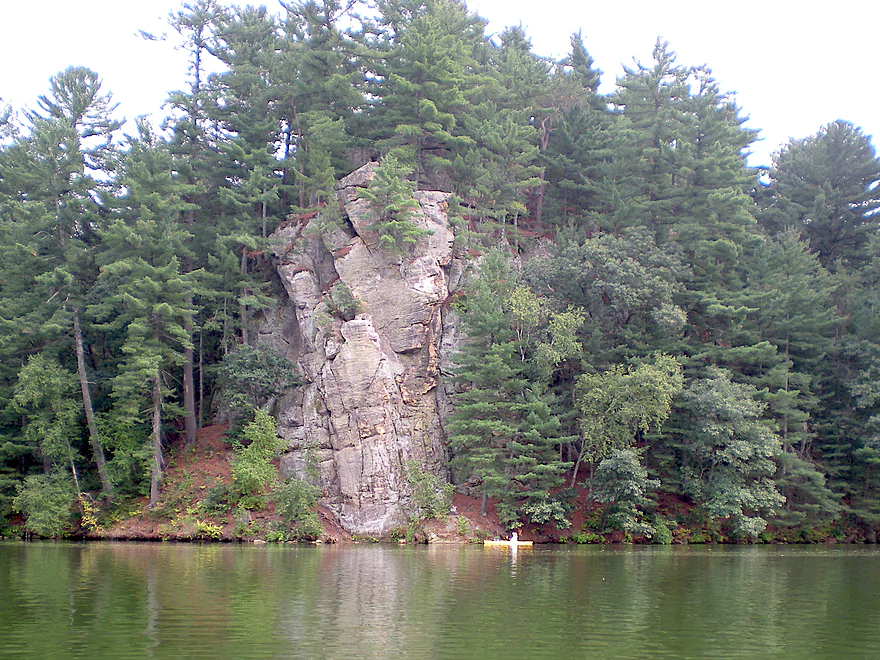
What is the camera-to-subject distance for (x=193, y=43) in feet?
175

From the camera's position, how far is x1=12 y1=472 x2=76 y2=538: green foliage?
139 ft

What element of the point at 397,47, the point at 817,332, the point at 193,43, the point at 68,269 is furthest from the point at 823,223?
the point at 68,269

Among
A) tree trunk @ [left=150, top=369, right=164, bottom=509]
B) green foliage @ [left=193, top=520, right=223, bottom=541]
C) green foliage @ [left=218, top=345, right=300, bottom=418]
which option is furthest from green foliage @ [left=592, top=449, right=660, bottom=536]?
tree trunk @ [left=150, top=369, right=164, bottom=509]

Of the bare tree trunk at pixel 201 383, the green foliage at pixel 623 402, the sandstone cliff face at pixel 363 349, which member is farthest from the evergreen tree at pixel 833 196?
the bare tree trunk at pixel 201 383

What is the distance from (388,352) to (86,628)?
1230 inches

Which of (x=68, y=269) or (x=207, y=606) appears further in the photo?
(x=68, y=269)

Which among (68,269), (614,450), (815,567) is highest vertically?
(68,269)

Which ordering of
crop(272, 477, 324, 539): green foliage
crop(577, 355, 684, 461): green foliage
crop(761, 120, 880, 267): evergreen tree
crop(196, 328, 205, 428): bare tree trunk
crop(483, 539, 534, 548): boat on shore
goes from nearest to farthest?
crop(483, 539, 534, 548): boat on shore
crop(272, 477, 324, 539): green foliage
crop(577, 355, 684, 461): green foliage
crop(196, 328, 205, 428): bare tree trunk
crop(761, 120, 880, 267): evergreen tree

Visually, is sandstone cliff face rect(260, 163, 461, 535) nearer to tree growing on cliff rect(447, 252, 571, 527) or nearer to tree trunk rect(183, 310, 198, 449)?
tree growing on cliff rect(447, 252, 571, 527)

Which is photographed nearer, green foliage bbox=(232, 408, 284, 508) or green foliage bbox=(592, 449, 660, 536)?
green foliage bbox=(592, 449, 660, 536)

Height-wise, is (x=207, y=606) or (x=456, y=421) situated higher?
(x=456, y=421)

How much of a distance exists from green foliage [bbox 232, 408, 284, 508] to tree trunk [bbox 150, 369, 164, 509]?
173 inches

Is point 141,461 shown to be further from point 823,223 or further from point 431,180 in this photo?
point 823,223

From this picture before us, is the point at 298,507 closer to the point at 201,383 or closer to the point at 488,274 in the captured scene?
the point at 201,383
